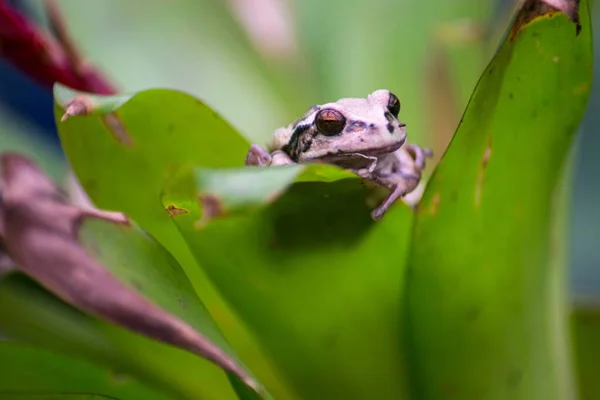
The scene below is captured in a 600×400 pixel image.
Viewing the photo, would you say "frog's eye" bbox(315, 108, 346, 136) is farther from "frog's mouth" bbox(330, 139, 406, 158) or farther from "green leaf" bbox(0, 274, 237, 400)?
"green leaf" bbox(0, 274, 237, 400)

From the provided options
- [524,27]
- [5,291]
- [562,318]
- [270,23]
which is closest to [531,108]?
[524,27]

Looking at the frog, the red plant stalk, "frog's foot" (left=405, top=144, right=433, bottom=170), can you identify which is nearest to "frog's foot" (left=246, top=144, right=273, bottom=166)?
the frog

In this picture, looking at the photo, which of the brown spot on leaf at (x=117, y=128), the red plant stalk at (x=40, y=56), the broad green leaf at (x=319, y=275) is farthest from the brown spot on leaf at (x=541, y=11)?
the red plant stalk at (x=40, y=56)

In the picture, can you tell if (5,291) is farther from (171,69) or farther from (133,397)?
(171,69)

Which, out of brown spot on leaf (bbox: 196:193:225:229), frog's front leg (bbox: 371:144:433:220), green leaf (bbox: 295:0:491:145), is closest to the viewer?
brown spot on leaf (bbox: 196:193:225:229)

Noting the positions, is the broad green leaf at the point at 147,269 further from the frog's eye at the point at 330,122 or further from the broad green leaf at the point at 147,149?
the frog's eye at the point at 330,122

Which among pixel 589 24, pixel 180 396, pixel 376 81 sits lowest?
pixel 180 396
